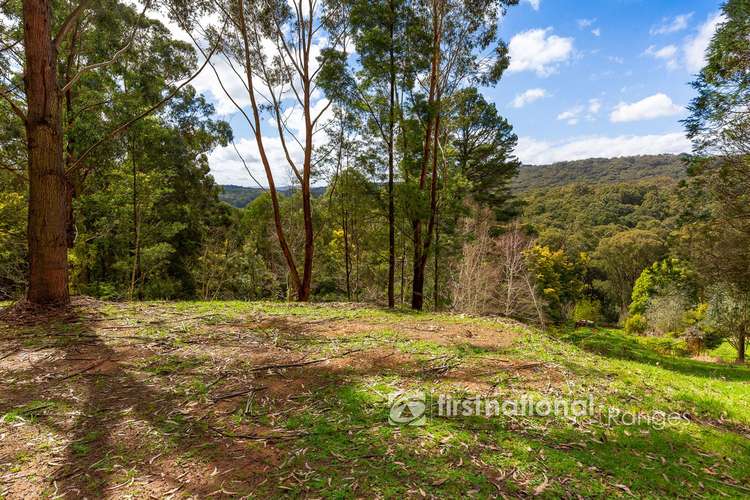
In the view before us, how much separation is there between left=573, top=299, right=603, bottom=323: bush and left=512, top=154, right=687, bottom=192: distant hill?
4645 cm

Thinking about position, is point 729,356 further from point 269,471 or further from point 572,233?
point 269,471

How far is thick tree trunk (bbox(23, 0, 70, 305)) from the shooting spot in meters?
4.96

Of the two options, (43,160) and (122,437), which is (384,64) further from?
(122,437)

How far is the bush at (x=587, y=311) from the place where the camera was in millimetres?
28547

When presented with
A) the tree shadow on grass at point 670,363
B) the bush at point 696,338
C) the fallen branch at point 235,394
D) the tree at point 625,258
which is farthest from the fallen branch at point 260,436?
the tree at point 625,258

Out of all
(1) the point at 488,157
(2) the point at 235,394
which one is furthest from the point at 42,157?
(1) the point at 488,157

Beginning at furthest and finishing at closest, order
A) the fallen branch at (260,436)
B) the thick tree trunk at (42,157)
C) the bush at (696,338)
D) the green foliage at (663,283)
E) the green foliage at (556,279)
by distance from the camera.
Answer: the green foliage at (556,279)
the green foliage at (663,283)
the bush at (696,338)
the thick tree trunk at (42,157)
the fallen branch at (260,436)

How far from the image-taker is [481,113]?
59.9 ft

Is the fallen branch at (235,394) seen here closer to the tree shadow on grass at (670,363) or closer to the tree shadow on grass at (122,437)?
the tree shadow on grass at (122,437)

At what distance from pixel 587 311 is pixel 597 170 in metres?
75.8

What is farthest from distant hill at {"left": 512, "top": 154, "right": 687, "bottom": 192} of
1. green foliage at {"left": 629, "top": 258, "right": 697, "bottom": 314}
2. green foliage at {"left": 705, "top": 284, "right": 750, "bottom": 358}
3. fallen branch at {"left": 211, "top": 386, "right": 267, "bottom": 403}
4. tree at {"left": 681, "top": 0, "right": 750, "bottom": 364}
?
fallen branch at {"left": 211, "top": 386, "right": 267, "bottom": 403}

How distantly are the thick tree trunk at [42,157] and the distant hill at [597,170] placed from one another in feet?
251

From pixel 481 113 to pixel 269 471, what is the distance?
19256 millimetres

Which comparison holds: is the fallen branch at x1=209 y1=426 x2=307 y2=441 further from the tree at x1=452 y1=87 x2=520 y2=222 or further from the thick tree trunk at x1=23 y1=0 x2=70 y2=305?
the tree at x1=452 y1=87 x2=520 y2=222
